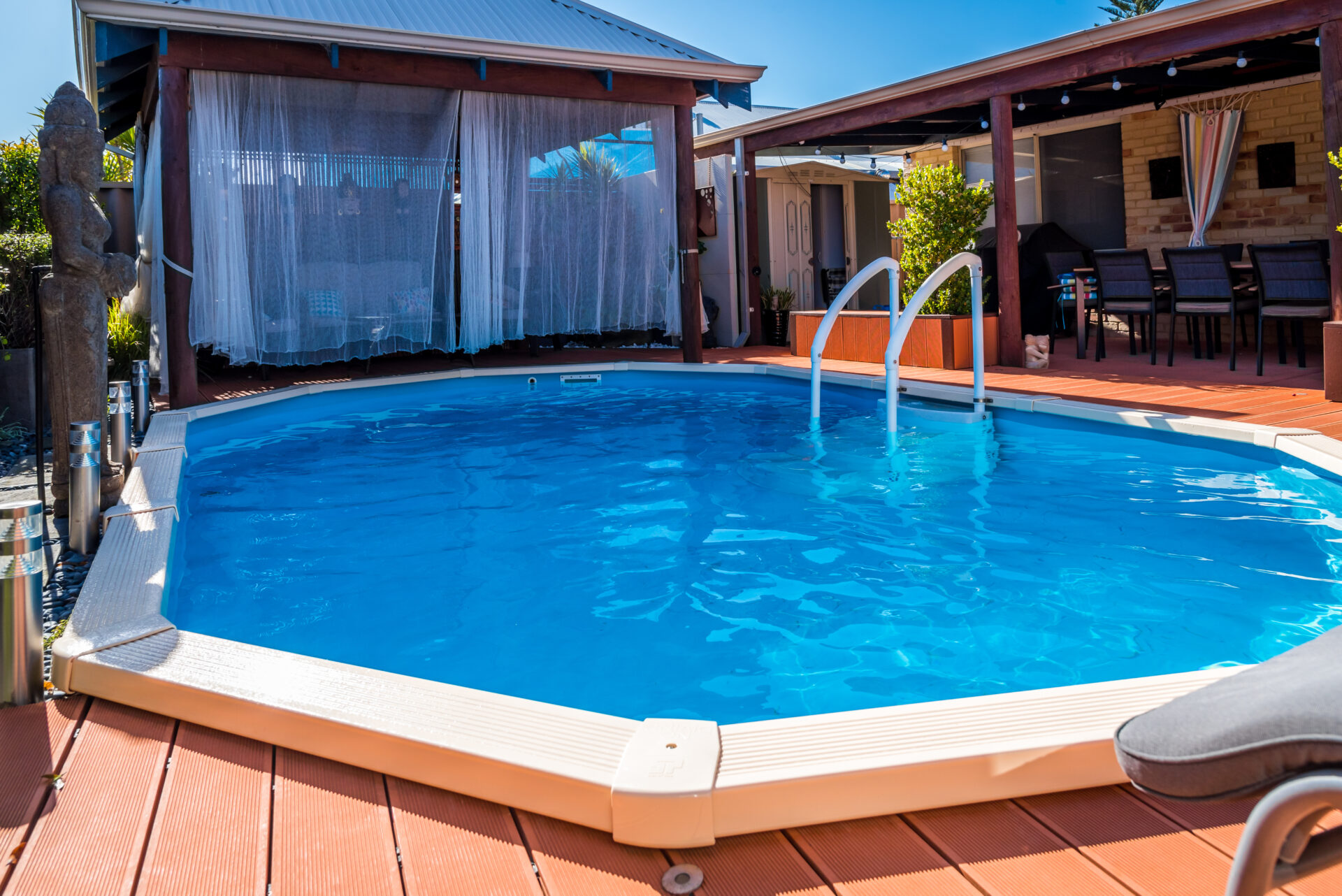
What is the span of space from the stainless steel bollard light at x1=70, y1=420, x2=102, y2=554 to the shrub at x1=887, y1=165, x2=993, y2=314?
6.75 metres

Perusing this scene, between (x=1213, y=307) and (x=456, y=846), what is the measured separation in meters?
7.53

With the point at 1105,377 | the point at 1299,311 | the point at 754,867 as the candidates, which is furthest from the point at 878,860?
the point at 1105,377

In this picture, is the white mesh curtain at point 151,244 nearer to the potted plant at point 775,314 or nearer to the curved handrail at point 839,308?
the curved handrail at point 839,308

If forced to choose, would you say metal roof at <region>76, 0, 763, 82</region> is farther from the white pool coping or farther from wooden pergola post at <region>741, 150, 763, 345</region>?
the white pool coping

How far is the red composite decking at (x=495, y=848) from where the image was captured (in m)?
1.53

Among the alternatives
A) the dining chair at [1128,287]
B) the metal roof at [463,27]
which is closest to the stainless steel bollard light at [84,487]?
the metal roof at [463,27]

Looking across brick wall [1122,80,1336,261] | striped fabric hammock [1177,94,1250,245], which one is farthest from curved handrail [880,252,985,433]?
striped fabric hammock [1177,94,1250,245]

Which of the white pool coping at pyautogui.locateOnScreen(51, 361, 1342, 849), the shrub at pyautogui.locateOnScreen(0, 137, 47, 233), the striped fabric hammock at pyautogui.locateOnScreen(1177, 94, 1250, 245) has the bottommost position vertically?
the white pool coping at pyautogui.locateOnScreen(51, 361, 1342, 849)

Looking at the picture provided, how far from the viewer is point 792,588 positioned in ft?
12.1

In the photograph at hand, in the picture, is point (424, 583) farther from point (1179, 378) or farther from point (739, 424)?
point (1179, 378)

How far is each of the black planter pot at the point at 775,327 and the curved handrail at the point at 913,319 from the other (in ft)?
17.9

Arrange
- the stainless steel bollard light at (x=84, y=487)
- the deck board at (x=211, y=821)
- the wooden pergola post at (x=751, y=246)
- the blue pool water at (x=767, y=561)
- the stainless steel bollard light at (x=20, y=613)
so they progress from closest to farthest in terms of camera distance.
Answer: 1. the deck board at (x=211, y=821)
2. the stainless steel bollard light at (x=20, y=613)
3. the blue pool water at (x=767, y=561)
4. the stainless steel bollard light at (x=84, y=487)
5. the wooden pergola post at (x=751, y=246)

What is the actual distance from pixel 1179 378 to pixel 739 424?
3302mm

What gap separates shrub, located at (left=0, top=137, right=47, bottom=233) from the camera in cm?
1213
